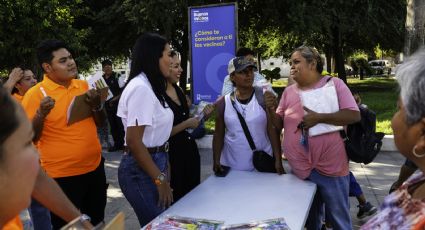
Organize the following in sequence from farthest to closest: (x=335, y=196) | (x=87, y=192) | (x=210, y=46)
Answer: (x=210, y=46) < (x=87, y=192) < (x=335, y=196)

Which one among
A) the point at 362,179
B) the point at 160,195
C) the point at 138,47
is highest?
the point at 138,47

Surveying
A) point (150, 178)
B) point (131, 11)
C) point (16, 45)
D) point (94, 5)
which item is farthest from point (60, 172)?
point (94, 5)

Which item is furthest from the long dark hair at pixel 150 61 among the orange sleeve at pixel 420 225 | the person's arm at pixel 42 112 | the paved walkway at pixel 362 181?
the paved walkway at pixel 362 181

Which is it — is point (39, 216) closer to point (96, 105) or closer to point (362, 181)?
point (96, 105)

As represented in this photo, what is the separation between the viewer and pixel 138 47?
8.58 ft

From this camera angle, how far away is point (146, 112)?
2.43 metres

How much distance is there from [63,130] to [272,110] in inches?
60.4

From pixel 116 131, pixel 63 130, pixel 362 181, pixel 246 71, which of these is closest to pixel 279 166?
pixel 246 71

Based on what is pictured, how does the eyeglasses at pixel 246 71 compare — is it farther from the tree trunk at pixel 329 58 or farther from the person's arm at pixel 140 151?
the tree trunk at pixel 329 58

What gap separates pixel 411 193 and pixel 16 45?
12926 millimetres

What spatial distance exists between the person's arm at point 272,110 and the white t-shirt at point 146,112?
2.66ft

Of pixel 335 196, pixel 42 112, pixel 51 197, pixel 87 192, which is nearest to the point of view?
pixel 51 197

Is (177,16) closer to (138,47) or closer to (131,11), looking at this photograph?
(131,11)

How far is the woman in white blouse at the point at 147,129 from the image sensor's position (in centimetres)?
243
